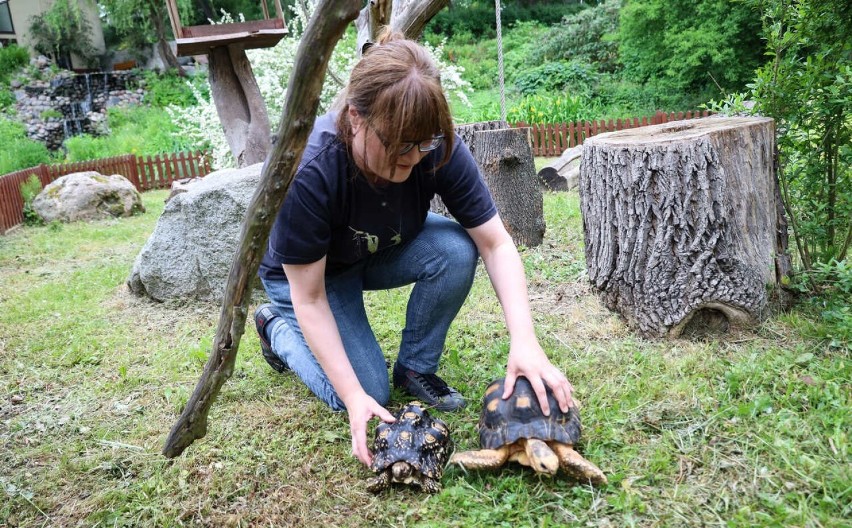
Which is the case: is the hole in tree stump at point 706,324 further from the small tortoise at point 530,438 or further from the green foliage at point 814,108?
the small tortoise at point 530,438

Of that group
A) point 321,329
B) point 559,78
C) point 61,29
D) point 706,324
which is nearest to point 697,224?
point 706,324

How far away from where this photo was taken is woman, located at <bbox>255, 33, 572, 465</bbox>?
6.59ft

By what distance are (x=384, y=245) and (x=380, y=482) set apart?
934mm

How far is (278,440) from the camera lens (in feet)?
8.63

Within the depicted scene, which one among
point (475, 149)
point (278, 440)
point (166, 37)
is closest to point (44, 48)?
point (166, 37)

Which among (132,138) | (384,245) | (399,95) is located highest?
(132,138)

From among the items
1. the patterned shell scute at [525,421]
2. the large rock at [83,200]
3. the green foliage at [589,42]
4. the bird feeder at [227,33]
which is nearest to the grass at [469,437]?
the patterned shell scute at [525,421]

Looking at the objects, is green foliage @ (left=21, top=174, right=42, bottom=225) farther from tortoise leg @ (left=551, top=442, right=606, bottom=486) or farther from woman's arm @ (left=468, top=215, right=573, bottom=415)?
tortoise leg @ (left=551, top=442, right=606, bottom=486)

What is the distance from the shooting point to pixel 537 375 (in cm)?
221

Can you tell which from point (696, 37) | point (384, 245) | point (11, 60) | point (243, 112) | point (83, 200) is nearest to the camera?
point (384, 245)

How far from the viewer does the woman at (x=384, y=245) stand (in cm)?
201

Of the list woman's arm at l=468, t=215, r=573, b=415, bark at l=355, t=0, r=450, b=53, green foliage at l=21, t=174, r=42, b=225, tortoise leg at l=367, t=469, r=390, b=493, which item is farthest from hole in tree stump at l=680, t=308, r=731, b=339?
green foliage at l=21, t=174, r=42, b=225

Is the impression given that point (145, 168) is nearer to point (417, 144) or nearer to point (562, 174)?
point (562, 174)

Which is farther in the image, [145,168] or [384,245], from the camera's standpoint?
[145,168]
